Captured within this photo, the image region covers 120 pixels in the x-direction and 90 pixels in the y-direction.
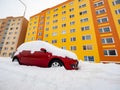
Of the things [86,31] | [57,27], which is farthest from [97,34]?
[57,27]

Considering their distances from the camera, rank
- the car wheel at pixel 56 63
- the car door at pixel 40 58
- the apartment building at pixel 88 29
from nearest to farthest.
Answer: the car wheel at pixel 56 63, the car door at pixel 40 58, the apartment building at pixel 88 29

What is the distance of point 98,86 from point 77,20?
84.4 feet

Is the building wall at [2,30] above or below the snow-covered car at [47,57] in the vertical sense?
above

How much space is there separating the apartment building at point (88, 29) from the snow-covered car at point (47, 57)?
652 inches

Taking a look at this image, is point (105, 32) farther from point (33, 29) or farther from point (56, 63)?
point (33, 29)

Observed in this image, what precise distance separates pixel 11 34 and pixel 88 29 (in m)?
38.6

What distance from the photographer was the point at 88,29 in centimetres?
2317

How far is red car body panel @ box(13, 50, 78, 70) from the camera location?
4363 millimetres

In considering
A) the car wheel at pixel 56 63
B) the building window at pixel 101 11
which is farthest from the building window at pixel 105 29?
the car wheel at pixel 56 63

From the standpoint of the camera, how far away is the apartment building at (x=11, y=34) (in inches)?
1596

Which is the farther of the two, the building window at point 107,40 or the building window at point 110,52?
the building window at point 107,40

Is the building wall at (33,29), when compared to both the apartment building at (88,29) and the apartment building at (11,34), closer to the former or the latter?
the apartment building at (88,29)

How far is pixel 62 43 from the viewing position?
26.1 m

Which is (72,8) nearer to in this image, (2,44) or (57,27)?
(57,27)
